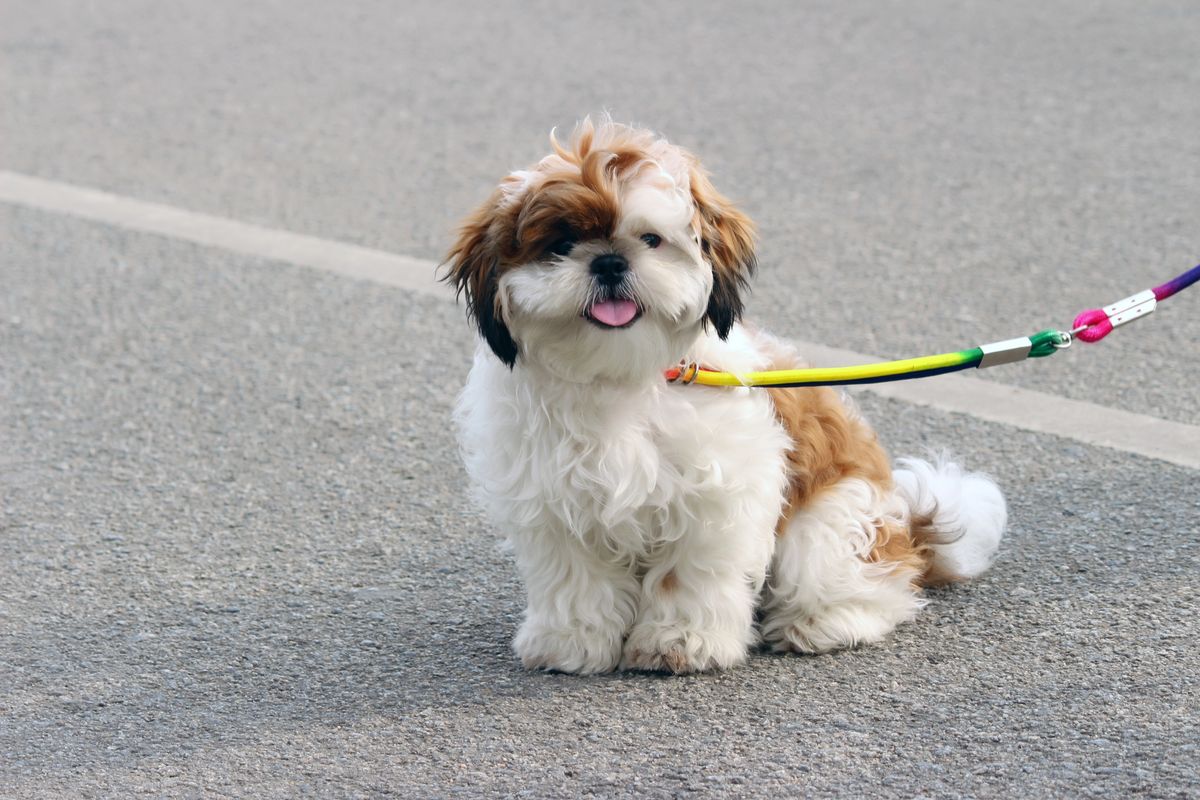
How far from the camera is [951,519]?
3730 mm

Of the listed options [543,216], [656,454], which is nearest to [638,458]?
[656,454]

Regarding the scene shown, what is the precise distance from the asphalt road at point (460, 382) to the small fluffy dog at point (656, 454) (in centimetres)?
13

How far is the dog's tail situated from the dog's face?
0.82 metres

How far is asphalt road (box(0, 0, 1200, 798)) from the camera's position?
10.5 feet

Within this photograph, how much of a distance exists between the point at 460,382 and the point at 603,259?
8.14 ft

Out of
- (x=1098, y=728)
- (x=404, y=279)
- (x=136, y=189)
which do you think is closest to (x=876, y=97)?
(x=404, y=279)

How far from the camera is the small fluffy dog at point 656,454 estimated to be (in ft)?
9.93

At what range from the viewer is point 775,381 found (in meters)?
3.35

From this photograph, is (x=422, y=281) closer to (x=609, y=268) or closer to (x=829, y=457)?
(x=829, y=457)

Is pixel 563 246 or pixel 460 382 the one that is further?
pixel 460 382

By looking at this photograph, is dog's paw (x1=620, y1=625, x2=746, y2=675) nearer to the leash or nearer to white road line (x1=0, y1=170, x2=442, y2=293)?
the leash

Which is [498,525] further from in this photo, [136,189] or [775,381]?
[136,189]

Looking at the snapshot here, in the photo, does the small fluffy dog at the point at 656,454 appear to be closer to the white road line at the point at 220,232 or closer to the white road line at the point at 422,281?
the white road line at the point at 422,281

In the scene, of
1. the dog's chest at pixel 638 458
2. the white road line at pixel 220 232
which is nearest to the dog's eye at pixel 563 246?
the dog's chest at pixel 638 458
